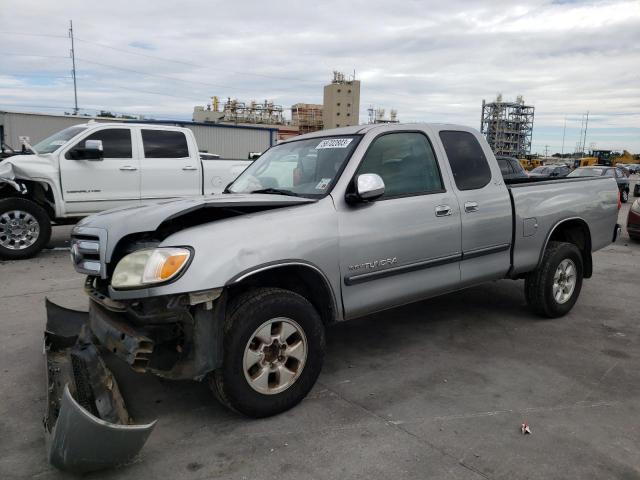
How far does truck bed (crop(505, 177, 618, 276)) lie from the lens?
4.83 meters

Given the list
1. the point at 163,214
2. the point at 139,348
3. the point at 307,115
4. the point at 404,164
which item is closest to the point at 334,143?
the point at 404,164

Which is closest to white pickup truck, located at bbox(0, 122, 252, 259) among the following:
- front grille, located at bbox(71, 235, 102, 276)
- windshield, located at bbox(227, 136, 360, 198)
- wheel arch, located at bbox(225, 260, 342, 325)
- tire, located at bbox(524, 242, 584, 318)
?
windshield, located at bbox(227, 136, 360, 198)

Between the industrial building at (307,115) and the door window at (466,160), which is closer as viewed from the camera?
the door window at (466,160)

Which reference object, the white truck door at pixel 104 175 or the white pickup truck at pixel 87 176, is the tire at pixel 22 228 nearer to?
the white pickup truck at pixel 87 176

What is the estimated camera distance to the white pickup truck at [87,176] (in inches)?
313

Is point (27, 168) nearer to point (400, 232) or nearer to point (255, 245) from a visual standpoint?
point (255, 245)

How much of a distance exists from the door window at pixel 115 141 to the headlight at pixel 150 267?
625 centimetres

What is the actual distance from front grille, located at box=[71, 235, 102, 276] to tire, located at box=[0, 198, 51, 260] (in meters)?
5.39

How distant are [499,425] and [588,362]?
153cm

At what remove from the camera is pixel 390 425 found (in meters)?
3.23

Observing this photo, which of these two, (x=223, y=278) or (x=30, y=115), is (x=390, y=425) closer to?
(x=223, y=278)

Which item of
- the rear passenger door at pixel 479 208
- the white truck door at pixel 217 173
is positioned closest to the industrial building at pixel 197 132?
the white truck door at pixel 217 173

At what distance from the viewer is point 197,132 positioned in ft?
89.7

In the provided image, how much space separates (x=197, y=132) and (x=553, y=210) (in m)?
24.4
